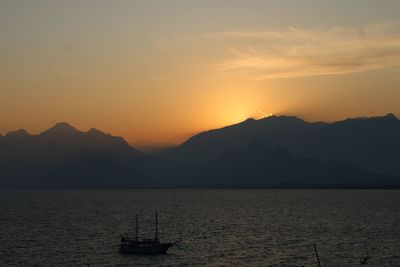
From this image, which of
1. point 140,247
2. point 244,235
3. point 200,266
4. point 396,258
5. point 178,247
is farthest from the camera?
point 244,235

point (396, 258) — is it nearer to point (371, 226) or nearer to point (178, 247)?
point (178, 247)

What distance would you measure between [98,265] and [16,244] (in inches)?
1325

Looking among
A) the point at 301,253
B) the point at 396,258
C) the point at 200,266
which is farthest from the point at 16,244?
the point at 396,258

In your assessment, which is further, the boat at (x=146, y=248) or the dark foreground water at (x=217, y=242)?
the boat at (x=146, y=248)

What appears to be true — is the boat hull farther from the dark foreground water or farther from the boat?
the dark foreground water

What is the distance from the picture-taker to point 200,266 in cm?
8700

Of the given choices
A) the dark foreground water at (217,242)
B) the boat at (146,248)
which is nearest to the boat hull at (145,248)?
the boat at (146,248)

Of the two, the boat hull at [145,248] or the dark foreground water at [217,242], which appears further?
the boat hull at [145,248]

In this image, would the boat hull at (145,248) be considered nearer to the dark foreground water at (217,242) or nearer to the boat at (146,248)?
the boat at (146,248)

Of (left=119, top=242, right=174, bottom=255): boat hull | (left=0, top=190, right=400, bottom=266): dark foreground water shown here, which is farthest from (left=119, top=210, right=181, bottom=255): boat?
(left=0, top=190, right=400, bottom=266): dark foreground water

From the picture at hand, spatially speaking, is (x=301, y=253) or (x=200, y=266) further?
(x=301, y=253)

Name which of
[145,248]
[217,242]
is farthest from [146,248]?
[217,242]

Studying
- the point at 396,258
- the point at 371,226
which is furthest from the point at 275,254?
the point at 371,226

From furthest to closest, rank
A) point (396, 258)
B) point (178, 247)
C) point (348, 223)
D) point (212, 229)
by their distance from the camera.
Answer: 1. point (348, 223)
2. point (212, 229)
3. point (178, 247)
4. point (396, 258)
